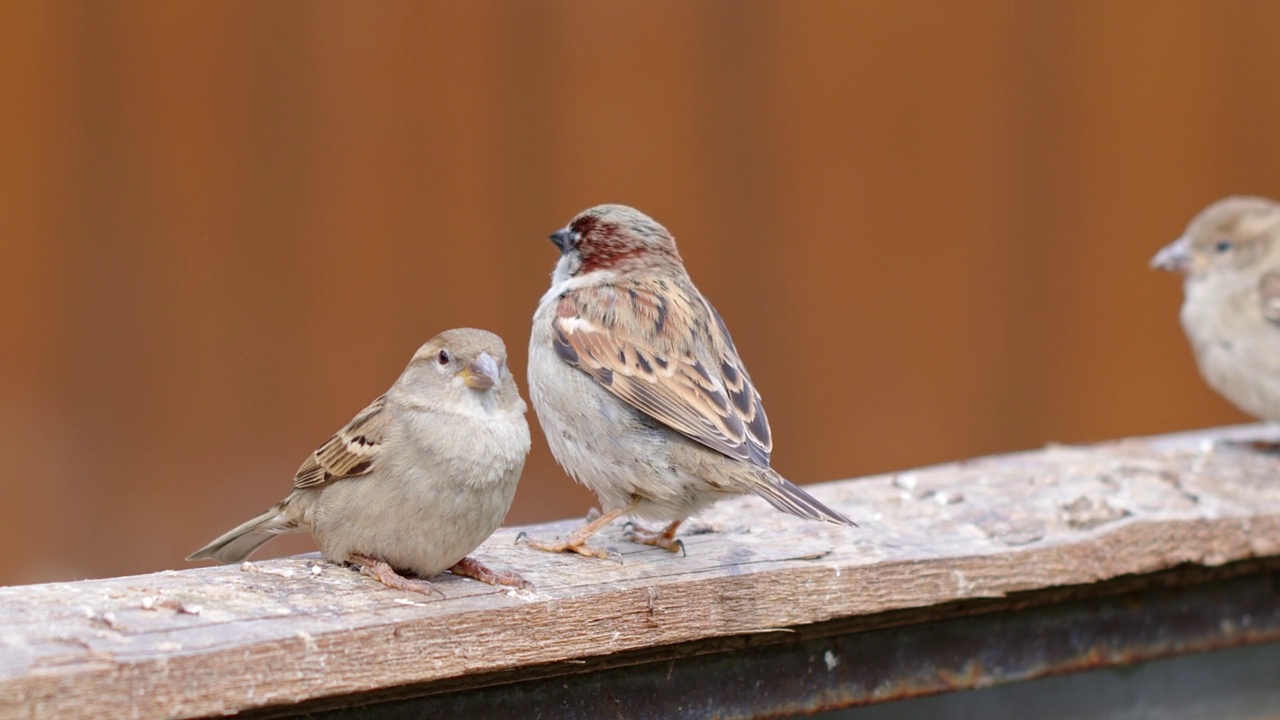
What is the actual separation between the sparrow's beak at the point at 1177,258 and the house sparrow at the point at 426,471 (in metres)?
3.39

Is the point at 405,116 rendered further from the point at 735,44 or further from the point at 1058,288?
the point at 1058,288

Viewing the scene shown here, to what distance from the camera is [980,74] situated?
6082mm

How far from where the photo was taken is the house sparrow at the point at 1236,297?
4.95 m

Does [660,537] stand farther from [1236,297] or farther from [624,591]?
[1236,297]

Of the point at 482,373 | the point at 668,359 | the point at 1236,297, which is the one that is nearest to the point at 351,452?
the point at 482,373

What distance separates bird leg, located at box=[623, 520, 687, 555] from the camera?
301cm

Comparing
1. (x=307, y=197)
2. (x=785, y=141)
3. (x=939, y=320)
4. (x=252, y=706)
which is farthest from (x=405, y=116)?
(x=252, y=706)

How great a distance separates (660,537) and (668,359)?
0.38 metres

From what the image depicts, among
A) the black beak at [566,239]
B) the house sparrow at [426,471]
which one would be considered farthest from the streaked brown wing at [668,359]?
the house sparrow at [426,471]

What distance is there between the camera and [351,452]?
2.65 m

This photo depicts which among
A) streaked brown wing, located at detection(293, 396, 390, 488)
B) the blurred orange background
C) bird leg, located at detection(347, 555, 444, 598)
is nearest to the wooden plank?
bird leg, located at detection(347, 555, 444, 598)

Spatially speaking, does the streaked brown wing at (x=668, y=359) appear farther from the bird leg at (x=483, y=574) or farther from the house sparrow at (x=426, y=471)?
the bird leg at (x=483, y=574)

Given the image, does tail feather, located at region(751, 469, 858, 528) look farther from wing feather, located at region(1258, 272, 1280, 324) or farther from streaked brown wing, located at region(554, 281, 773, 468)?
wing feather, located at region(1258, 272, 1280, 324)

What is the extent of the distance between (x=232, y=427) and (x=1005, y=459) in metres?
2.59
